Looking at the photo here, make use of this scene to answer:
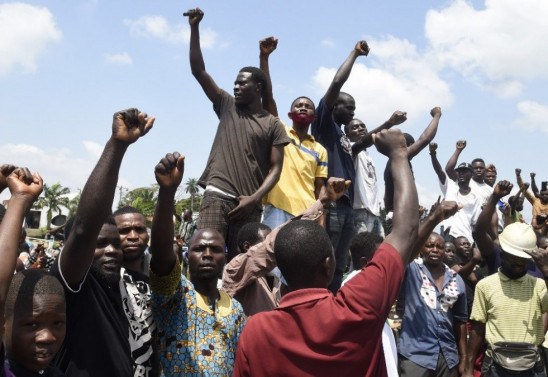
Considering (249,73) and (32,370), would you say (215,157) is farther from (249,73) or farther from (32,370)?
(32,370)

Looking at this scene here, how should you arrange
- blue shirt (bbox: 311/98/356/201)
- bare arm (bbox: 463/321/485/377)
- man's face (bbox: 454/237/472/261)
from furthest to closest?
man's face (bbox: 454/237/472/261) < blue shirt (bbox: 311/98/356/201) < bare arm (bbox: 463/321/485/377)

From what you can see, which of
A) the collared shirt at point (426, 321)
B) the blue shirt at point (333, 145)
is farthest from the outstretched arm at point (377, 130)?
the collared shirt at point (426, 321)

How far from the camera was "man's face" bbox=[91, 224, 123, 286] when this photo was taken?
3.28 meters

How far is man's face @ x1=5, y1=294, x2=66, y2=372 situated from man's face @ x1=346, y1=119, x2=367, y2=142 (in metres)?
5.44

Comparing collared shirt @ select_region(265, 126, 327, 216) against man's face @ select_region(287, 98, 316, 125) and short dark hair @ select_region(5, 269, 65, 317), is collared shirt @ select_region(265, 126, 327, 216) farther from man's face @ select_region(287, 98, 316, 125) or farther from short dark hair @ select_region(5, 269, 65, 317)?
short dark hair @ select_region(5, 269, 65, 317)

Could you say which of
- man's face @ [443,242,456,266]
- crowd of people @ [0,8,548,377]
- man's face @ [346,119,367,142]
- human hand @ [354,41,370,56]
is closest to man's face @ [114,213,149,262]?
crowd of people @ [0,8,548,377]

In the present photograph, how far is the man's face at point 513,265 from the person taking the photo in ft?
19.7

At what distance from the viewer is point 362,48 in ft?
21.8

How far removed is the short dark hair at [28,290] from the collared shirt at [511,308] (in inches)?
175

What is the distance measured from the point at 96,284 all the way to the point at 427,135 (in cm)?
493

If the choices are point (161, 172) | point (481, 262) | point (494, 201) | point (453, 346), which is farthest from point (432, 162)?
point (161, 172)

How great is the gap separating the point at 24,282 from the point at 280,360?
1191 mm

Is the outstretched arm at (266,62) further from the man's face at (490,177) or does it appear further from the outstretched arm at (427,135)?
the man's face at (490,177)

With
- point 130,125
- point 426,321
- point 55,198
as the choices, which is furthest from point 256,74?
point 55,198
